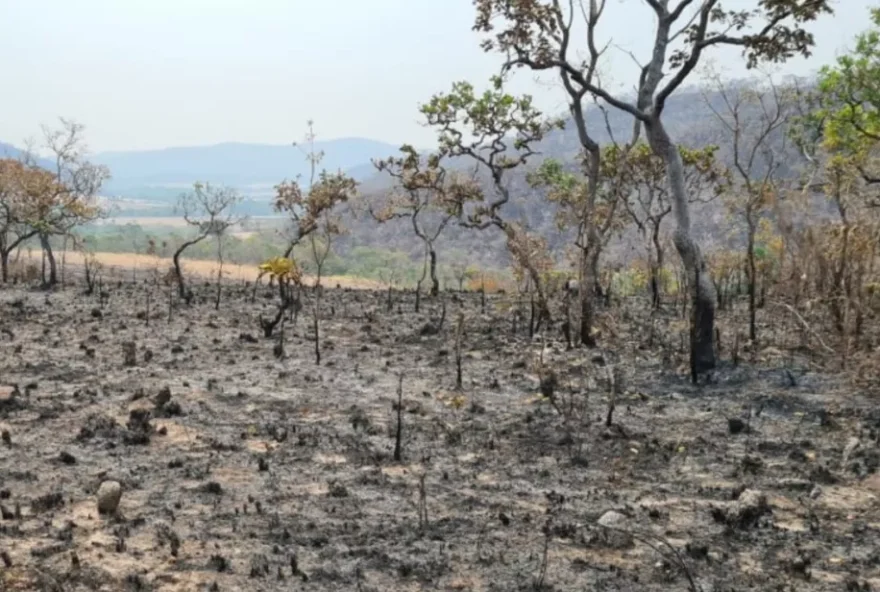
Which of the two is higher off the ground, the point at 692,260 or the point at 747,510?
the point at 692,260

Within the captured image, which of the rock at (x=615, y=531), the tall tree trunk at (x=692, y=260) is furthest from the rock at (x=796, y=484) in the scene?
the tall tree trunk at (x=692, y=260)

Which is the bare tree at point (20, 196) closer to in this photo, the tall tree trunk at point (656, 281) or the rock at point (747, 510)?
the tall tree trunk at point (656, 281)

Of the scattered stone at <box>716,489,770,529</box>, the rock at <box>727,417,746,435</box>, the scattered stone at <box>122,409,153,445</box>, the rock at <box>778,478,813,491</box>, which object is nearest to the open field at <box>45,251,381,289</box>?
the scattered stone at <box>122,409,153,445</box>

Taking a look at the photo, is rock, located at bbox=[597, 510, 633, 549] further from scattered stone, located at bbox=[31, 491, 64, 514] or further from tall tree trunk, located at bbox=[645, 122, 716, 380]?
tall tree trunk, located at bbox=[645, 122, 716, 380]

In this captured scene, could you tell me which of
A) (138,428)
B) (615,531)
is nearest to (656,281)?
(138,428)

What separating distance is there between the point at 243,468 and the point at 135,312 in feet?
41.2

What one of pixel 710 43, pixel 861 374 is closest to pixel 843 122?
pixel 710 43

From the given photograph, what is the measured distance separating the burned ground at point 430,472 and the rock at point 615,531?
2 centimetres

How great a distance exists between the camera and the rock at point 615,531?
6469 millimetres

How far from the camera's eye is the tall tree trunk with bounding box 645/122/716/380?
40.4 ft

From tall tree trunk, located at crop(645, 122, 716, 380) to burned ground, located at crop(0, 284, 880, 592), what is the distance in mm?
580

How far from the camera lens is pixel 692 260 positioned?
1234cm

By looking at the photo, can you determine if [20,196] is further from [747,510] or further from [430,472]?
[747,510]

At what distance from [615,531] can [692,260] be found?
263 inches
